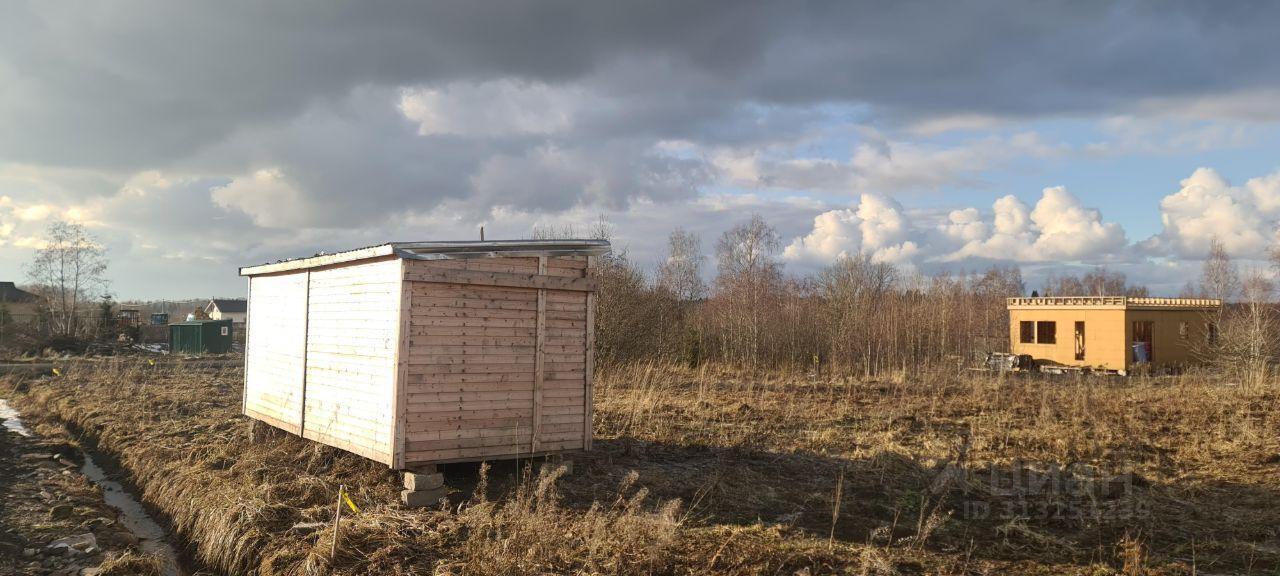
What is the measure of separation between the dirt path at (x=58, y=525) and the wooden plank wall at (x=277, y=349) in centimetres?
220

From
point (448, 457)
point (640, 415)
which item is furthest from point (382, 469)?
point (640, 415)

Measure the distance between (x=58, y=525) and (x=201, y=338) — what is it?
30.9 meters

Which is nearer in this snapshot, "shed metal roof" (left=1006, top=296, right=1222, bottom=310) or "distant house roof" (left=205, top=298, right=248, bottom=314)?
"shed metal roof" (left=1006, top=296, right=1222, bottom=310)

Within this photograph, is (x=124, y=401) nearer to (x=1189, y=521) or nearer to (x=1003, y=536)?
(x=1003, y=536)

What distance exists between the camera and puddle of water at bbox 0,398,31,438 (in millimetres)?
14837

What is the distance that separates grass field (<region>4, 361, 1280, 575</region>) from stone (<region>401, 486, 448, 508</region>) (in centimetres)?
19

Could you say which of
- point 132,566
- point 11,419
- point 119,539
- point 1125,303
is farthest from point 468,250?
point 1125,303

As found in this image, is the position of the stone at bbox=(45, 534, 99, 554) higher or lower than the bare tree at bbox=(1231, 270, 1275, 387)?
lower

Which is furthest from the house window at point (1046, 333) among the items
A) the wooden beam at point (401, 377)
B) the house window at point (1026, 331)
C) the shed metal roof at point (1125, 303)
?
the wooden beam at point (401, 377)

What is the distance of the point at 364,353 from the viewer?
27.6 feet

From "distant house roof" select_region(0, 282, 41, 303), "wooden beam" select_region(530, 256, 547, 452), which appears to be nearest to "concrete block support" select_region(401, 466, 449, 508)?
"wooden beam" select_region(530, 256, 547, 452)

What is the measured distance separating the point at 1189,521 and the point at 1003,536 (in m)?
2.04

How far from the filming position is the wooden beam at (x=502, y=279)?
25.5 feet

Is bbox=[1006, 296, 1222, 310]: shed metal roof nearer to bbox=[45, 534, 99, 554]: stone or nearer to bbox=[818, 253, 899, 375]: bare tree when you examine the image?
bbox=[818, 253, 899, 375]: bare tree
